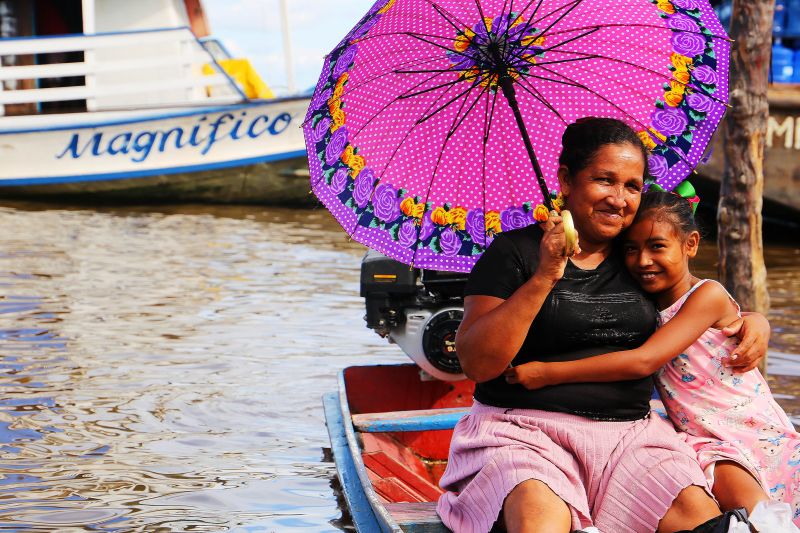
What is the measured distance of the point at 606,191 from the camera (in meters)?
2.86

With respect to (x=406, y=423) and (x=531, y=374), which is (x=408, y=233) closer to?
(x=531, y=374)

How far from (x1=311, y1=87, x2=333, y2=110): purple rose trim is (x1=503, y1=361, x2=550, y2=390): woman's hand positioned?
1339 millimetres

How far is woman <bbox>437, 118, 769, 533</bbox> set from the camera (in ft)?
8.73

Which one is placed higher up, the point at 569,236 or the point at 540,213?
the point at 569,236

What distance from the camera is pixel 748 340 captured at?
2.99m

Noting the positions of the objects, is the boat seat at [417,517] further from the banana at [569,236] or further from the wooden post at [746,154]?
the wooden post at [746,154]

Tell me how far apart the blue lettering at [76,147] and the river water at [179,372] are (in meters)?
2.84

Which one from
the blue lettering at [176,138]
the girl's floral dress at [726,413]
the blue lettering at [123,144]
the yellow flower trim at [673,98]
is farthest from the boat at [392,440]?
the blue lettering at [123,144]

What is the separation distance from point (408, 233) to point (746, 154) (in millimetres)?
2767

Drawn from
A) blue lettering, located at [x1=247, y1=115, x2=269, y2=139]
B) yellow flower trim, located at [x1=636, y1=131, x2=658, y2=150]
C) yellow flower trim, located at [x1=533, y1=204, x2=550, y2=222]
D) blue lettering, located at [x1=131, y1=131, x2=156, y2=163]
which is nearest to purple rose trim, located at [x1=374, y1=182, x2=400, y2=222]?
yellow flower trim, located at [x1=533, y1=204, x2=550, y2=222]

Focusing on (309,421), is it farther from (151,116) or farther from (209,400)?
(151,116)

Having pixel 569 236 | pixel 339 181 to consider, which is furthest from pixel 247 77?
pixel 569 236

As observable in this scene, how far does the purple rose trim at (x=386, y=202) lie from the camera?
3.51m

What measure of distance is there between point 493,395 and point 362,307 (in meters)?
5.46
